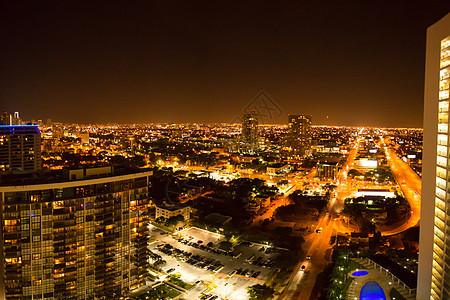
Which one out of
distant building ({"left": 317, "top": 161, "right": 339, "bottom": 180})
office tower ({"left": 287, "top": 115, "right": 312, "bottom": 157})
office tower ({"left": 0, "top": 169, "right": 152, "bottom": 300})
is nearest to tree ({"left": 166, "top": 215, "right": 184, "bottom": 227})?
office tower ({"left": 0, "top": 169, "right": 152, "bottom": 300})

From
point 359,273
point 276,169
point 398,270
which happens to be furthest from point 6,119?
point 398,270

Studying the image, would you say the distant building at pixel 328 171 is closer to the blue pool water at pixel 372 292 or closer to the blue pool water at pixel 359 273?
the blue pool water at pixel 359 273

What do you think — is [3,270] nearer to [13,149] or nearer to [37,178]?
[37,178]

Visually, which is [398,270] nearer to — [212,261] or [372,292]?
[372,292]

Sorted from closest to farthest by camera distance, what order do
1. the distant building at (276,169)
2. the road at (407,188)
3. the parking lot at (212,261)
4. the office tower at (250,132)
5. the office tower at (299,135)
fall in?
1. the parking lot at (212,261)
2. the road at (407,188)
3. the distant building at (276,169)
4. the office tower at (299,135)
5. the office tower at (250,132)

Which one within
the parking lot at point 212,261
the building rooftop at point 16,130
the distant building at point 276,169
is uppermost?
the building rooftop at point 16,130

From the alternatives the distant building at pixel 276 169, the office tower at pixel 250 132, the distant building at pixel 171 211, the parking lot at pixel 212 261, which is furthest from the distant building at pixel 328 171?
the office tower at pixel 250 132
